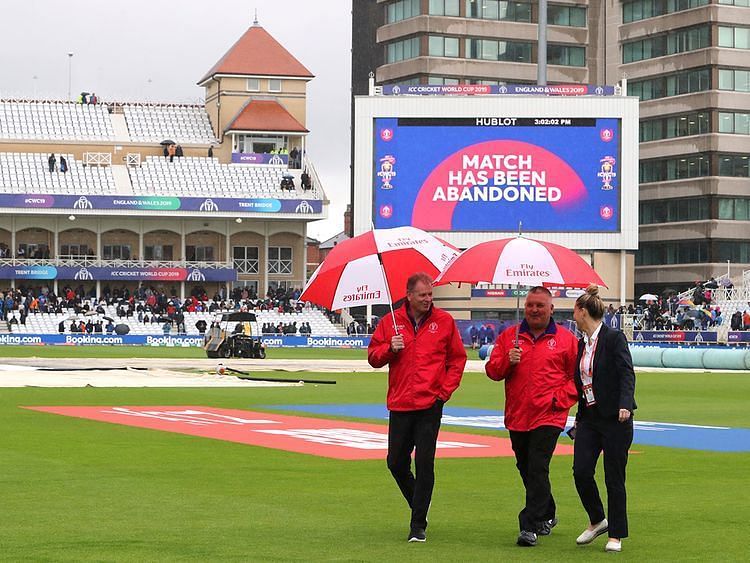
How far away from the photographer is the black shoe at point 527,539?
38.2 ft

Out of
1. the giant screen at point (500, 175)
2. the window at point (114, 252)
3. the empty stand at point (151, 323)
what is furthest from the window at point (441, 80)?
the giant screen at point (500, 175)

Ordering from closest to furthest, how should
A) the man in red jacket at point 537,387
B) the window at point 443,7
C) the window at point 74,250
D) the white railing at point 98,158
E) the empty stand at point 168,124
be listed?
the man in red jacket at point 537,387 < the window at point 74,250 < the white railing at point 98,158 < the empty stand at point 168,124 < the window at point 443,7

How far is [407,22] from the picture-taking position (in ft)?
365

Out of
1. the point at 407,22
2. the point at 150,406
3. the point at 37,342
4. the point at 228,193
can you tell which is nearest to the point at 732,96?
the point at 407,22

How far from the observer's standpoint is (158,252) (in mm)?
103375

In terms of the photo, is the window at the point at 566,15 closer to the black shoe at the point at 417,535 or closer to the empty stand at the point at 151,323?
the empty stand at the point at 151,323

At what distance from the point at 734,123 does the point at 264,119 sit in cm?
3322

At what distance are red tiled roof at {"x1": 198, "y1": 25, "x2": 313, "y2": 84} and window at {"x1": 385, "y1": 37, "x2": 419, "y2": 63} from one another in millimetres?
6131

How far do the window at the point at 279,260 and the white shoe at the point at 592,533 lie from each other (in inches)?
3674

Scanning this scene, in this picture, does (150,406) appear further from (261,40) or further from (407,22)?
(261,40)

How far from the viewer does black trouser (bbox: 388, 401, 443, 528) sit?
12070mm

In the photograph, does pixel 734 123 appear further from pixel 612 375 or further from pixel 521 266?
pixel 612 375

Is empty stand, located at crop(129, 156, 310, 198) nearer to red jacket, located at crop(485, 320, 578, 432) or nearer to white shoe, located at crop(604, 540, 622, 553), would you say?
red jacket, located at crop(485, 320, 578, 432)

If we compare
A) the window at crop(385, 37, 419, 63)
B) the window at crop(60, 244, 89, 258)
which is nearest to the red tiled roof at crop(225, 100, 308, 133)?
the window at crop(385, 37, 419, 63)
